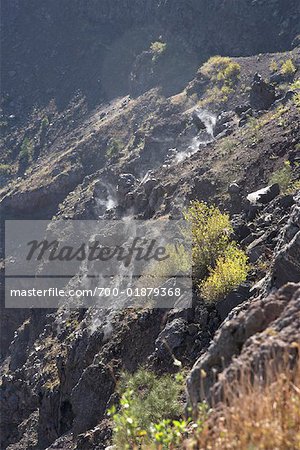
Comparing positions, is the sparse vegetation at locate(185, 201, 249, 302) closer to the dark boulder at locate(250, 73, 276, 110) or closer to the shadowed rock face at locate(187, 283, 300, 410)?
the shadowed rock face at locate(187, 283, 300, 410)

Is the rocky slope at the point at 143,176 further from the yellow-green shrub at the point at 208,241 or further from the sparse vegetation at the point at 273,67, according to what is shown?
the yellow-green shrub at the point at 208,241

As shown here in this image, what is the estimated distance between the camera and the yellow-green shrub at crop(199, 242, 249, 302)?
48.4 feet

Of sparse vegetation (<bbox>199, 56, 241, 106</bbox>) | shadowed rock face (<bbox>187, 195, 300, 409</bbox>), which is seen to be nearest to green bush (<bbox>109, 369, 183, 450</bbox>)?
shadowed rock face (<bbox>187, 195, 300, 409</bbox>)

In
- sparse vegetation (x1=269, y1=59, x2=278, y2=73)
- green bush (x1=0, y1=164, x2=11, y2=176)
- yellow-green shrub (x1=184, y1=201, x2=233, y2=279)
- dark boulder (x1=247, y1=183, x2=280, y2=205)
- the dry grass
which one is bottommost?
the dry grass

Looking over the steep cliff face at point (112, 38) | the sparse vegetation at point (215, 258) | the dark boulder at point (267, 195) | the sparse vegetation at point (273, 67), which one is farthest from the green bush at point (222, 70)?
the sparse vegetation at point (215, 258)

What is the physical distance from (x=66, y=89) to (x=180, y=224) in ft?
152

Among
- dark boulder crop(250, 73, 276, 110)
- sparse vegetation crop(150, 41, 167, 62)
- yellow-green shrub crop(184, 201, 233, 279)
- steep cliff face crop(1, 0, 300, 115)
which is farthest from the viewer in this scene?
sparse vegetation crop(150, 41, 167, 62)

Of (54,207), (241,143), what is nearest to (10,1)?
(54,207)

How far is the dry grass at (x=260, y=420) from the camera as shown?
4707mm

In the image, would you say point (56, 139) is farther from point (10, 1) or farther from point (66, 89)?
point (10, 1)

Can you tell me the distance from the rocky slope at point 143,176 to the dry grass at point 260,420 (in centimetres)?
46

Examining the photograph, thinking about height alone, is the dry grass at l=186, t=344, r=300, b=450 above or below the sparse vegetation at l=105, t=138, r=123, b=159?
below

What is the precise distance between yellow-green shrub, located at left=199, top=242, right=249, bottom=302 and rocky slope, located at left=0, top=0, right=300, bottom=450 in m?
0.29

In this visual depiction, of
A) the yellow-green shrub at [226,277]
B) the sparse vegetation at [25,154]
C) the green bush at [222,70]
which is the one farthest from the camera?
the sparse vegetation at [25,154]
